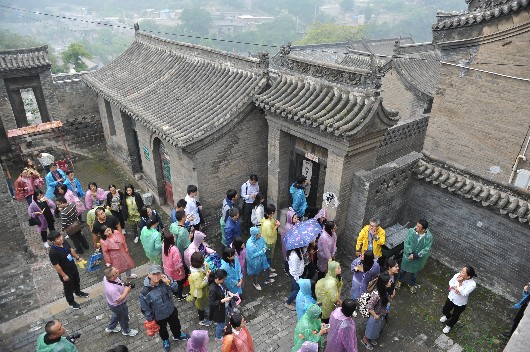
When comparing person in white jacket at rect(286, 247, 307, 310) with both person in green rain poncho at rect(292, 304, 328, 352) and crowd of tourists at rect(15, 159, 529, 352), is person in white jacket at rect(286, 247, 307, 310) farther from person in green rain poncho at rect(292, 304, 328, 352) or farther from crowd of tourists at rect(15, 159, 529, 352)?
person in green rain poncho at rect(292, 304, 328, 352)

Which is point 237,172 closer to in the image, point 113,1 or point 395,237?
point 395,237

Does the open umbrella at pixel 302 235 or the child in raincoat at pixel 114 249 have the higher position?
the open umbrella at pixel 302 235

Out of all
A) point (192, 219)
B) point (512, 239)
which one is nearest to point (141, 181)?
point (192, 219)

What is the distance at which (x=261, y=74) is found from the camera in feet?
35.9

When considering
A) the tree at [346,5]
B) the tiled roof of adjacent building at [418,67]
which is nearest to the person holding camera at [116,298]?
the tiled roof of adjacent building at [418,67]

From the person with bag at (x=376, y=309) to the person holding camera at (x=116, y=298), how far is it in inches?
185

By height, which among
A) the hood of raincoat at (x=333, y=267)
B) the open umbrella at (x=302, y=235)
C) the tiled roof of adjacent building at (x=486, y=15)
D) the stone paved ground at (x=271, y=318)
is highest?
the tiled roof of adjacent building at (x=486, y=15)

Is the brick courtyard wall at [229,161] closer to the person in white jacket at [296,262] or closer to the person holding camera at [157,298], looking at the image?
the person in white jacket at [296,262]

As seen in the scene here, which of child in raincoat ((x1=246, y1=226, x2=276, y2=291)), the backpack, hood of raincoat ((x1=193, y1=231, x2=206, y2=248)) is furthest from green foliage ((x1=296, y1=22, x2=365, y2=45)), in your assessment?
the backpack

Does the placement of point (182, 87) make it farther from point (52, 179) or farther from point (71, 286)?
point (71, 286)

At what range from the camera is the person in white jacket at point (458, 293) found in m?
7.49

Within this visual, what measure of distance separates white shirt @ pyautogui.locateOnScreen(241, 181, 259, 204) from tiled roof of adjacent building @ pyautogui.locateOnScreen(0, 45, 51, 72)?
12173mm

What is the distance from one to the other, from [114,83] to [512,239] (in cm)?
1373

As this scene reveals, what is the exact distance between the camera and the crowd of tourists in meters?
6.69
